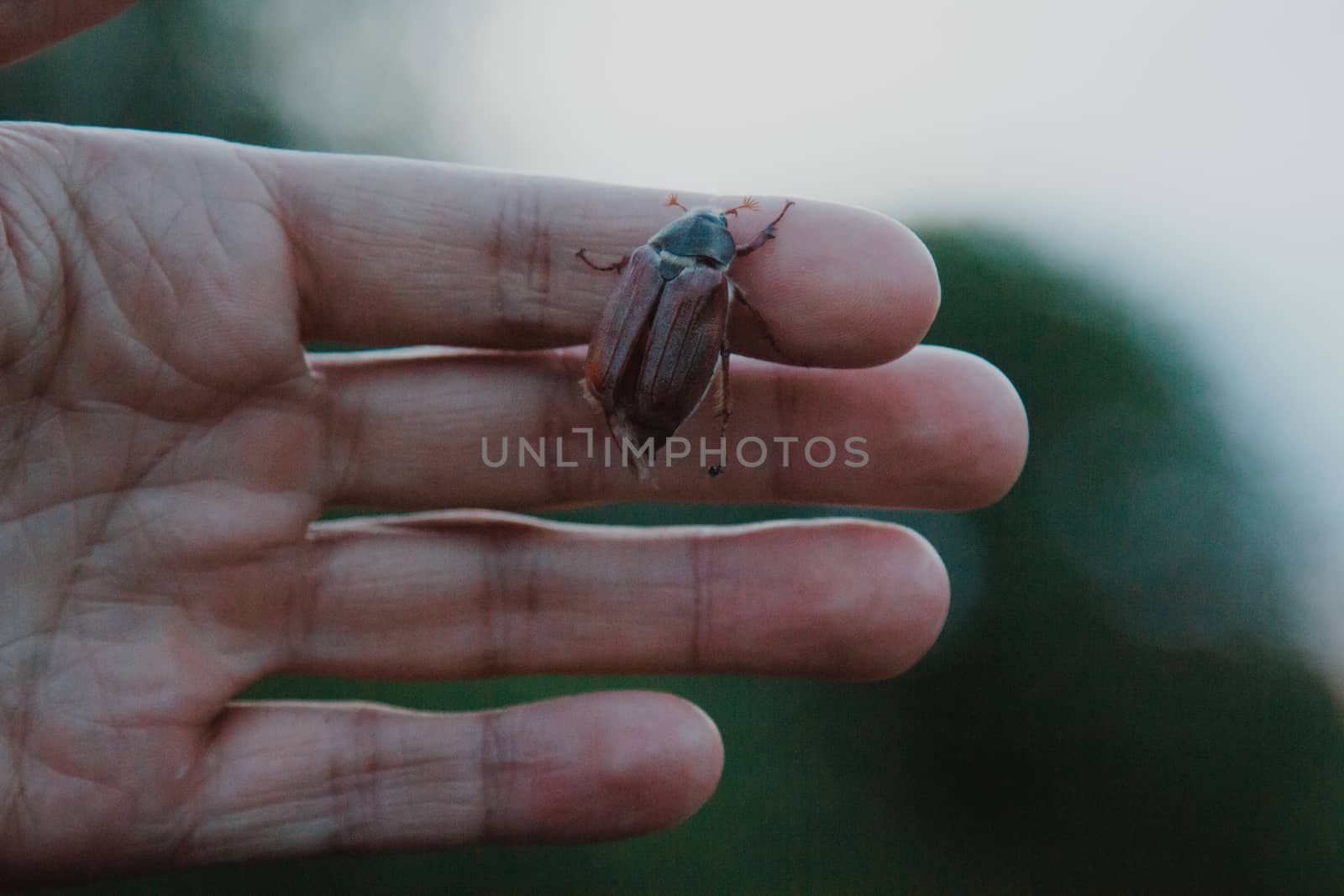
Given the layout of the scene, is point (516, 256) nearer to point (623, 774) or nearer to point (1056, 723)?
point (623, 774)

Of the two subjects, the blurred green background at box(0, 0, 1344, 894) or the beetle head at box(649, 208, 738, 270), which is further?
the blurred green background at box(0, 0, 1344, 894)

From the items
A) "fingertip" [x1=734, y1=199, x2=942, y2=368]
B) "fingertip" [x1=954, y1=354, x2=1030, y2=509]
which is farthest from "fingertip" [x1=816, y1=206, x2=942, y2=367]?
"fingertip" [x1=954, y1=354, x2=1030, y2=509]

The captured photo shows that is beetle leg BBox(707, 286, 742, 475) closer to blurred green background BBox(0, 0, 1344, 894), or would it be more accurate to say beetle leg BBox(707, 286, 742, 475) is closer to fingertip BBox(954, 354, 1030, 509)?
fingertip BBox(954, 354, 1030, 509)

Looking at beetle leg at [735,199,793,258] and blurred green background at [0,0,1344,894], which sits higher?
beetle leg at [735,199,793,258]

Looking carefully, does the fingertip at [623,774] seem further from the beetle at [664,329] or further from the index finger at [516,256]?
the index finger at [516,256]

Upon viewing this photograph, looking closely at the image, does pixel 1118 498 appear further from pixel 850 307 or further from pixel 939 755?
pixel 850 307

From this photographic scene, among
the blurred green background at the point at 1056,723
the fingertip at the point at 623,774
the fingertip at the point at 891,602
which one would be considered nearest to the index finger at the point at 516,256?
the fingertip at the point at 891,602
